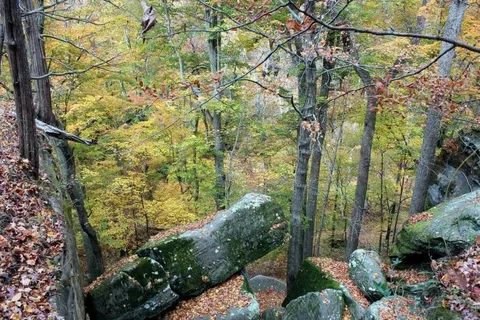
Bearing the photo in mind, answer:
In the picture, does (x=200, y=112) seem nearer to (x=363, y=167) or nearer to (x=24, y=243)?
(x=363, y=167)

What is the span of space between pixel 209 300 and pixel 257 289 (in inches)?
185

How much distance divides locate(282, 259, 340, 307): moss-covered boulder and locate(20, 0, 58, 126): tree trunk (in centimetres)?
696

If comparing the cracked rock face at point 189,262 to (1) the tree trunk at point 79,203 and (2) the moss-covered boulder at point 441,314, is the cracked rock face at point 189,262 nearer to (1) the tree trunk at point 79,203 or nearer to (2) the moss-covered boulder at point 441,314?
(1) the tree trunk at point 79,203

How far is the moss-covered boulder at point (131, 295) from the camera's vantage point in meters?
6.77

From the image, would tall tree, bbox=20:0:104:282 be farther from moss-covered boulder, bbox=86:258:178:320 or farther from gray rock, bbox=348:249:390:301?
gray rock, bbox=348:249:390:301

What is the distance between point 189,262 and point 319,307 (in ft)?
9.24

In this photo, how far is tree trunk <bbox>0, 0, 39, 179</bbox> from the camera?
13.0 feet

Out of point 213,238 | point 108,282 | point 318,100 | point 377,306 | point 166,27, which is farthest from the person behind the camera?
point 166,27

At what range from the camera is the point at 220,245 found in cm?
768

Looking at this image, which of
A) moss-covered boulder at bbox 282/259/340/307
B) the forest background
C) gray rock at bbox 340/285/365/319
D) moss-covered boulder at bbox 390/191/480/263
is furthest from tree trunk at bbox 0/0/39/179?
moss-covered boulder at bbox 390/191/480/263

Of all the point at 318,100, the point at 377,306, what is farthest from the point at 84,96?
the point at 377,306

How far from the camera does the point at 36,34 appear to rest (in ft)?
23.8

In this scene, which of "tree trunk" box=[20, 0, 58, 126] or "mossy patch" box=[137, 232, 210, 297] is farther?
"mossy patch" box=[137, 232, 210, 297]

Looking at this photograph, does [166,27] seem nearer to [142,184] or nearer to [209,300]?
[142,184]
